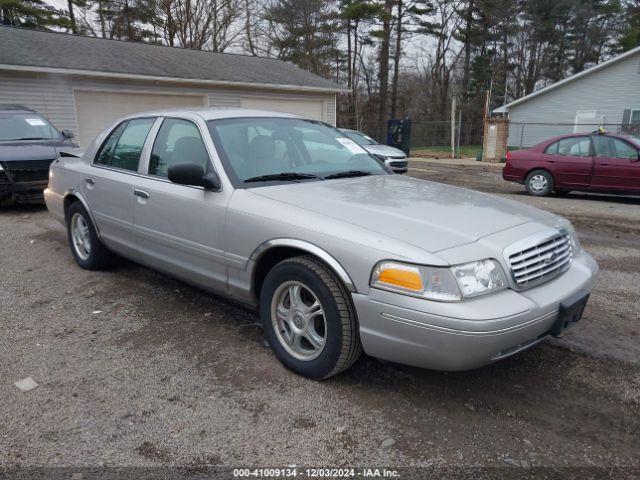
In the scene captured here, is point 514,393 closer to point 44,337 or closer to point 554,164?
point 44,337

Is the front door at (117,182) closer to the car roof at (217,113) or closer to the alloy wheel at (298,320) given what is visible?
the car roof at (217,113)

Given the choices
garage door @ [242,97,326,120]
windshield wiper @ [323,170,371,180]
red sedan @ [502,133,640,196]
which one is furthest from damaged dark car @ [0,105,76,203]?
garage door @ [242,97,326,120]

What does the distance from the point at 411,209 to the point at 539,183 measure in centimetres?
885

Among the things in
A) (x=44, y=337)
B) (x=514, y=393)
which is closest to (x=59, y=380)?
(x=44, y=337)

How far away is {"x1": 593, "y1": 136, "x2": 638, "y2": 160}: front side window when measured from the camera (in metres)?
9.77

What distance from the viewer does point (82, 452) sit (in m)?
2.46

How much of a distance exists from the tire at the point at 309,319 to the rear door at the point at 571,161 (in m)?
9.07

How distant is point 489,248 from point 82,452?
7.44 feet

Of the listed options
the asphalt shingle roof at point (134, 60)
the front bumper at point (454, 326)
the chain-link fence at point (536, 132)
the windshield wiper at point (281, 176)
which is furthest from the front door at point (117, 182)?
the chain-link fence at point (536, 132)

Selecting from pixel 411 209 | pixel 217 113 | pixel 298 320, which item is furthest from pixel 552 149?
pixel 298 320

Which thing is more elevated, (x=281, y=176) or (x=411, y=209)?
(x=281, y=176)

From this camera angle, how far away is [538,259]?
282 cm

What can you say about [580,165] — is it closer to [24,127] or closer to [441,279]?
[441,279]

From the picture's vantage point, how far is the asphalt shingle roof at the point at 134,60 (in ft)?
46.5
